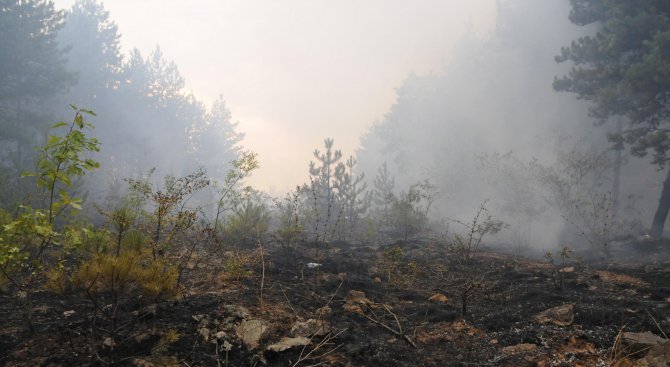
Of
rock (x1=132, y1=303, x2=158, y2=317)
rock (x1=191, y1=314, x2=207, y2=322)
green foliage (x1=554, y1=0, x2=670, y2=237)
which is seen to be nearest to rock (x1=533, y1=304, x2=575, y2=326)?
rock (x1=191, y1=314, x2=207, y2=322)

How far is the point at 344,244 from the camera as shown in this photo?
1118 cm

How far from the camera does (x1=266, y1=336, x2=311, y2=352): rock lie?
3448mm

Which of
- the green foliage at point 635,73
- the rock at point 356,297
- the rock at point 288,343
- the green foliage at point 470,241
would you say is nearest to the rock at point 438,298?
the green foliage at point 470,241

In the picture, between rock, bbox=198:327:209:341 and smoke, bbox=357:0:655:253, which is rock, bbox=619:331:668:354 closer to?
rock, bbox=198:327:209:341

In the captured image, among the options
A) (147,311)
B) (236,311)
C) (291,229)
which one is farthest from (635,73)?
(147,311)

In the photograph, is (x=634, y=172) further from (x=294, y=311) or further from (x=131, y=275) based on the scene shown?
(x=131, y=275)

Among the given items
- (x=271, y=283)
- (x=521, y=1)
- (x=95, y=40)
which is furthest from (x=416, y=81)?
(x=271, y=283)

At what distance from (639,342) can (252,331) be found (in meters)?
3.60

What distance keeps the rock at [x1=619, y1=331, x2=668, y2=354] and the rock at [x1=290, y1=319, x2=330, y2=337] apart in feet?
8.95

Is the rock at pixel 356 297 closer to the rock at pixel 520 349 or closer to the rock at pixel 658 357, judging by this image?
the rock at pixel 520 349

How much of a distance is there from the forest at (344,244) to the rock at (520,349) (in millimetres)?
52

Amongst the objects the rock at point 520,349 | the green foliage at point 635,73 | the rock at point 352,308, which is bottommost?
the rock at point 520,349

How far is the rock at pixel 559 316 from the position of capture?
4125mm

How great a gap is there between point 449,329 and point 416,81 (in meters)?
44.7
